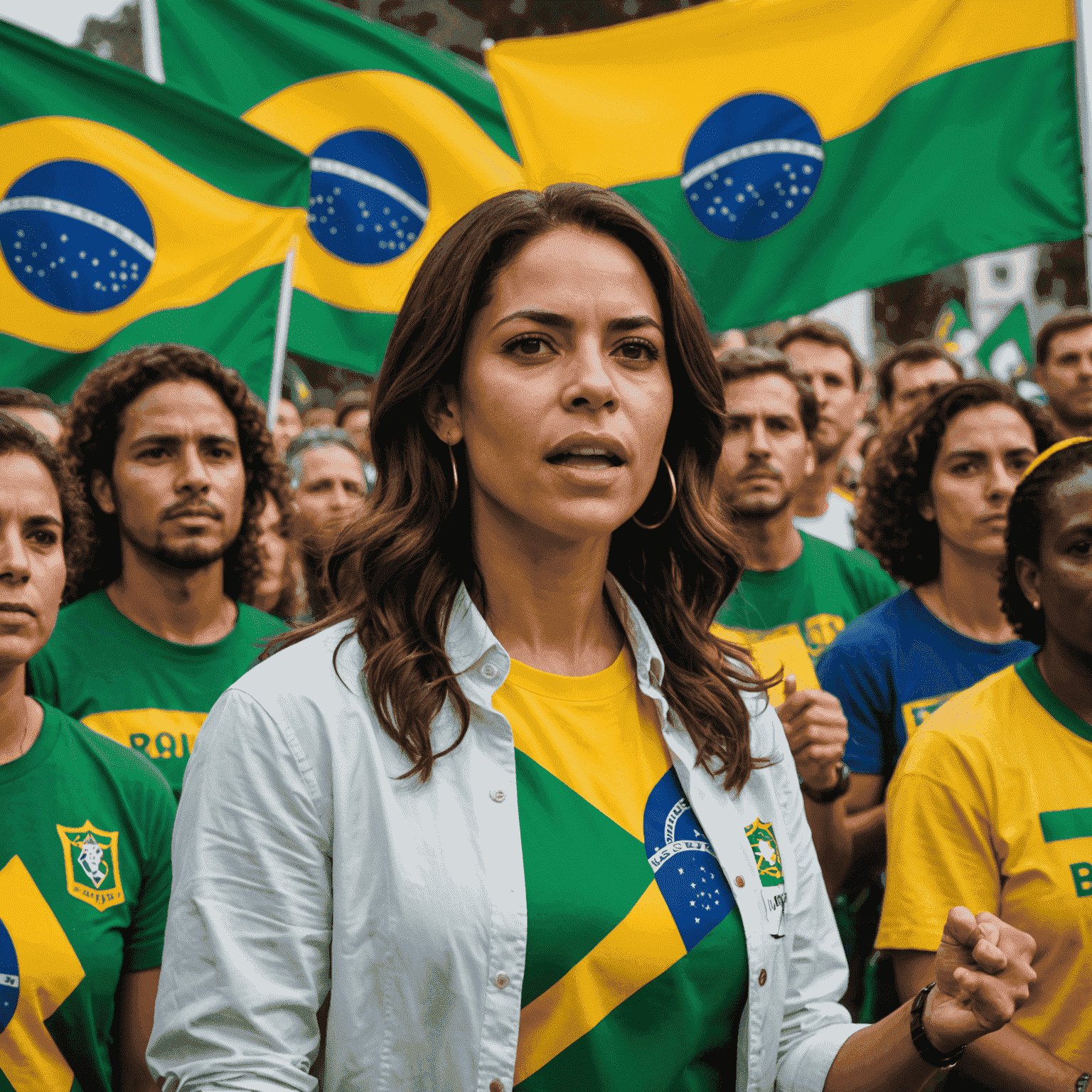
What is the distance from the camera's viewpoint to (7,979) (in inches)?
103

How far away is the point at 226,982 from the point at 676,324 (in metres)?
1.18

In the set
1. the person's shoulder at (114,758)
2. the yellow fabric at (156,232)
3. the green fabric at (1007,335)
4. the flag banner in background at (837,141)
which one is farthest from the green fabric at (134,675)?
the green fabric at (1007,335)

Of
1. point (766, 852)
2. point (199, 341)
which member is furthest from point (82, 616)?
point (766, 852)

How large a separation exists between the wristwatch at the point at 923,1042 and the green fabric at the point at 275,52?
5410 mm

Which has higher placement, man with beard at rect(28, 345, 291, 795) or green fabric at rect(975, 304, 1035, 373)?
green fabric at rect(975, 304, 1035, 373)

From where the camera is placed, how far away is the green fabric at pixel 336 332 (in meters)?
6.39

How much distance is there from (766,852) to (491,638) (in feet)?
1.76

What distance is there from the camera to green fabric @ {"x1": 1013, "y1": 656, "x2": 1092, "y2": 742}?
118 inches

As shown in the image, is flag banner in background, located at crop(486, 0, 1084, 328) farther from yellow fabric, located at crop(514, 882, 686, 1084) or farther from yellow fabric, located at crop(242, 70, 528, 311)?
yellow fabric, located at crop(514, 882, 686, 1084)

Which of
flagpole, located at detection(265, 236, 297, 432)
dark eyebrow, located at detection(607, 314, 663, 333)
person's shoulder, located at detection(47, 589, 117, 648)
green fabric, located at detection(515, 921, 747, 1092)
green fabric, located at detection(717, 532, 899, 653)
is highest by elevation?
flagpole, located at detection(265, 236, 297, 432)

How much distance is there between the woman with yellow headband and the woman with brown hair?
734 mm

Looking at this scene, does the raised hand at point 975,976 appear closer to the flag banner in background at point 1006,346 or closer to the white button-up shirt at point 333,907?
the white button-up shirt at point 333,907

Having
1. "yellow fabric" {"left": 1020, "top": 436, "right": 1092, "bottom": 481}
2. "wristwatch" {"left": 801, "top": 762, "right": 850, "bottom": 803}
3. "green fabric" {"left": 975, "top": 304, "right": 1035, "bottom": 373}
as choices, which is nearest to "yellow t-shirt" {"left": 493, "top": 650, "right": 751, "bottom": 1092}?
"wristwatch" {"left": 801, "top": 762, "right": 850, "bottom": 803}

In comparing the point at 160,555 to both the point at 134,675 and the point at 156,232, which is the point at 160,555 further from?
the point at 156,232
